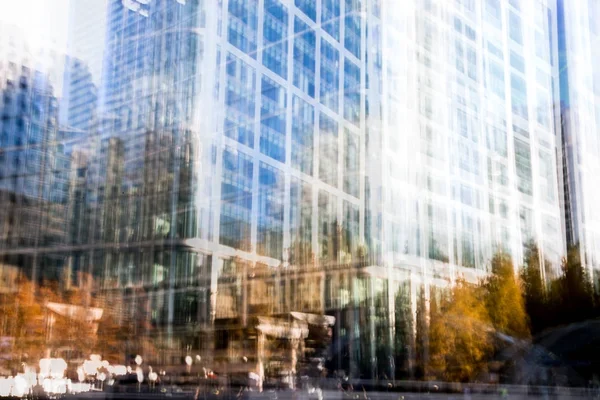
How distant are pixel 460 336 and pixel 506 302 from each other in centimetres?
244

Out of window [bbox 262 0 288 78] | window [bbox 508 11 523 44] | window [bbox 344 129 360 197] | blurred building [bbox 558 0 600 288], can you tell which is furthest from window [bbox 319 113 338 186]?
blurred building [bbox 558 0 600 288]

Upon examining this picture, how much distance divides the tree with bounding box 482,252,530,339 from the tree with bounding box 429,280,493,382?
33 centimetres

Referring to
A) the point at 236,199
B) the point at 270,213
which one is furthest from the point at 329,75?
the point at 236,199

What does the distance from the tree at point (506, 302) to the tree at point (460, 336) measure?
1.09ft

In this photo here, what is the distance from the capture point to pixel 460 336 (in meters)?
24.5

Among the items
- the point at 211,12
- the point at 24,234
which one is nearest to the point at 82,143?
the point at 24,234

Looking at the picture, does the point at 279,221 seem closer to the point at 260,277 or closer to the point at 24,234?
the point at 260,277

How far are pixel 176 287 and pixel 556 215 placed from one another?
17415 millimetres

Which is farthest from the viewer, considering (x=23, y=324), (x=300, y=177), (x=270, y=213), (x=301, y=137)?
(x=301, y=137)

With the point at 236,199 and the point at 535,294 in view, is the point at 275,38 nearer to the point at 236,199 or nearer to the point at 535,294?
the point at 236,199

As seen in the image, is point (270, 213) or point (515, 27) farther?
point (515, 27)

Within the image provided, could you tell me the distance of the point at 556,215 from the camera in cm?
3180

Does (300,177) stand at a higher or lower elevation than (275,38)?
lower

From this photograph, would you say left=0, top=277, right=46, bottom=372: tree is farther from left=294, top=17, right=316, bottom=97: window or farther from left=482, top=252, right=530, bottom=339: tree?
left=482, top=252, right=530, bottom=339: tree
